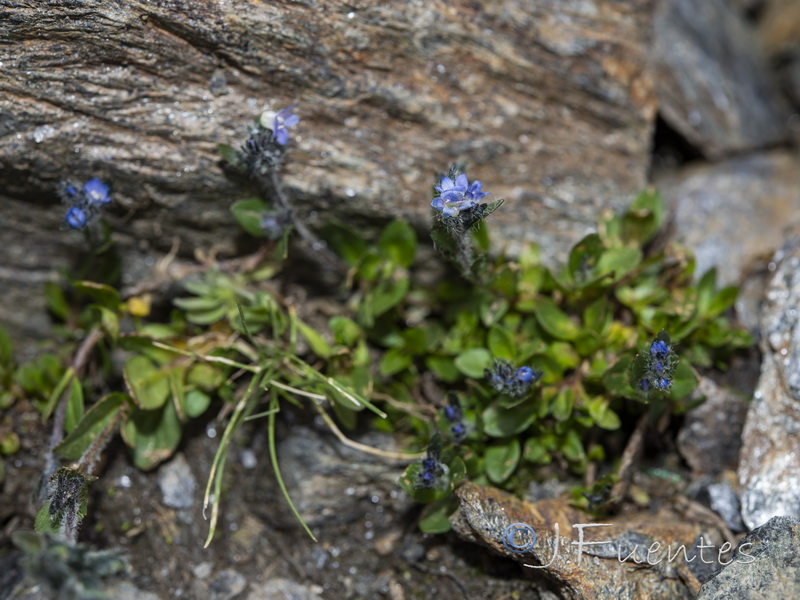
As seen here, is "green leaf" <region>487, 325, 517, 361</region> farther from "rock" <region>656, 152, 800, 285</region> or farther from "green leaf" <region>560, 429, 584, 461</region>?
"rock" <region>656, 152, 800, 285</region>

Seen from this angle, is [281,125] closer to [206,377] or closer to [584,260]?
[206,377]

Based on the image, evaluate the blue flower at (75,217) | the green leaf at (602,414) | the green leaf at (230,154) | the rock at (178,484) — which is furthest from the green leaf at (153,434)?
the green leaf at (602,414)

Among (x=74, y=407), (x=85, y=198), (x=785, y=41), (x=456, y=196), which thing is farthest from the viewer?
(x=785, y=41)

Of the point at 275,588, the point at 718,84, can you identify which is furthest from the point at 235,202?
the point at 718,84

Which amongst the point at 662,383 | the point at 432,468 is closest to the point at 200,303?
the point at 432,468

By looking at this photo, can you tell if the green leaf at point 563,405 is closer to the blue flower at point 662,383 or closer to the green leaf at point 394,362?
the blue flower at point 662,383

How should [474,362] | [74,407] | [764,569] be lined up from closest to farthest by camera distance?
[764,569], [74,407], [474,362]

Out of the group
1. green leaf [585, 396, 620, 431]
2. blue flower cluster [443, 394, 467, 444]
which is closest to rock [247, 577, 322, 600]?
blue flower cluster [443, 394, 467, 444]
